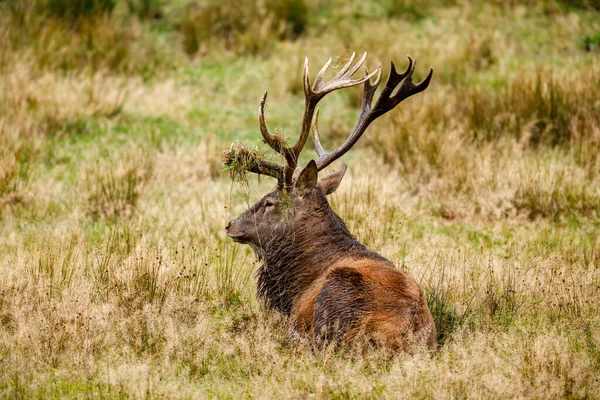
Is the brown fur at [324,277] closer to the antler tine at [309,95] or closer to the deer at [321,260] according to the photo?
the deer at [321,260]

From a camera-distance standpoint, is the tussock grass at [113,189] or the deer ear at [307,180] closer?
the deer ear at [307,180]

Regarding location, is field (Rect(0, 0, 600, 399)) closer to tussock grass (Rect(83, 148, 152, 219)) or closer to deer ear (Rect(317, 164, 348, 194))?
tussock grass (Rect(83, 148, 152, 219))

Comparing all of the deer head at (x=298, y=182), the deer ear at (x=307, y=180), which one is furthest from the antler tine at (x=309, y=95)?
the deer ear at (x=307, y=180)

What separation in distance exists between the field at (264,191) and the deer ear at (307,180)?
324 mm

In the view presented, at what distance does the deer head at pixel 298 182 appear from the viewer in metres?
5.74

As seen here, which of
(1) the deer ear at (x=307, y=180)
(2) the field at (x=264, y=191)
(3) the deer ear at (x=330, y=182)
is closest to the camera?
(2) the field at (x=264, y=191)

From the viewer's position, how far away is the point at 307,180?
575 centimetres

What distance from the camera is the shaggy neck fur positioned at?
574 cm

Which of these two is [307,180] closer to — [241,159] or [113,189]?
[241,159]

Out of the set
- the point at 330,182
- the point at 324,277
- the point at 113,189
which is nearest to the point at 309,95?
the point at 330,182

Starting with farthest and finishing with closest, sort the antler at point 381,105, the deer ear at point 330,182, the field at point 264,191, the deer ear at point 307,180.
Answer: the deer ear at point 330,182 → the antler at point 381,105 → the deer ear at point 307,180 → the field at point 264,191

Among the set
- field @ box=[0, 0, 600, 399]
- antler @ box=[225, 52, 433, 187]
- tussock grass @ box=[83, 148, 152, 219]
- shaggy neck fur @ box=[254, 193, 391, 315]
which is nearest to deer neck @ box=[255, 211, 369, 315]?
shaggy neck fur @ box=[254, 193, 391, 315]

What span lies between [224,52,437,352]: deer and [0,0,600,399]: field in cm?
14

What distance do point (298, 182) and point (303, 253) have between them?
0.48m
